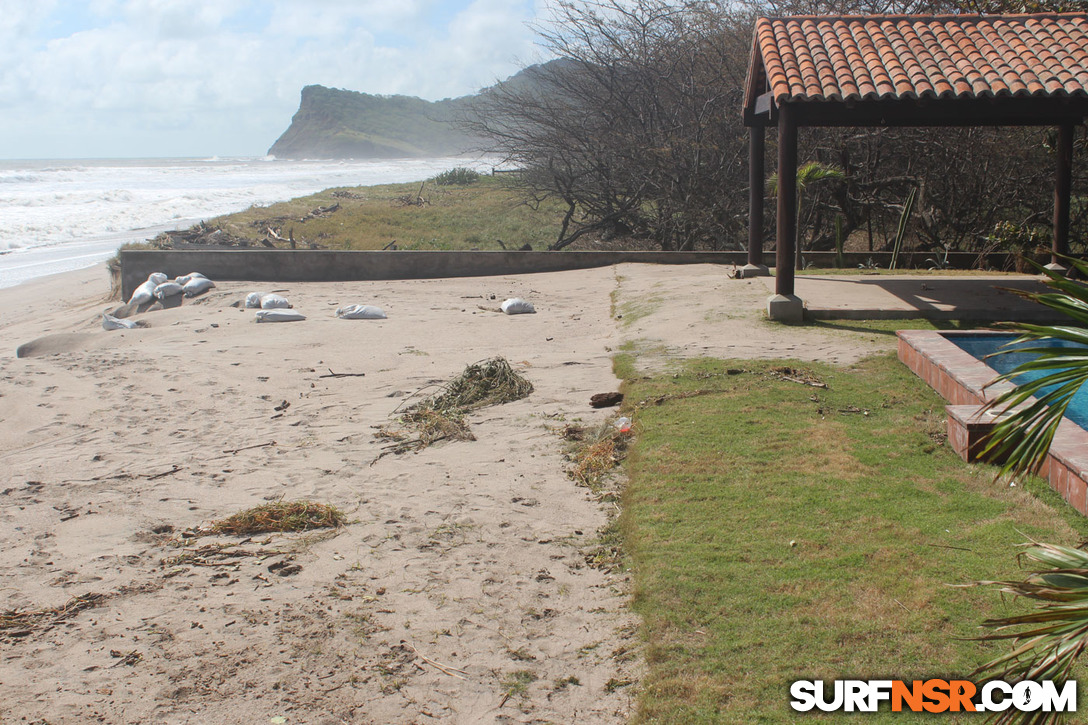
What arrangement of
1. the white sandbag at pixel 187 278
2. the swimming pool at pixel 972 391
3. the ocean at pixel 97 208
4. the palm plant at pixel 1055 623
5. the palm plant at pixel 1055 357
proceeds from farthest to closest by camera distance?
the ocean at pixel 97 208 → the white sandbag at pixel 187 278 → the swimming pool at pixel 972 391 → the palm plant at pixel 1055 357 → the palm plant at pixel 1055 623

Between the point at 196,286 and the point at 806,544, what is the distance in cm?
1252

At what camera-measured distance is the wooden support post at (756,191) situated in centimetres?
1217

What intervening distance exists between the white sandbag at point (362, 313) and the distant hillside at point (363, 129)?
122 metres

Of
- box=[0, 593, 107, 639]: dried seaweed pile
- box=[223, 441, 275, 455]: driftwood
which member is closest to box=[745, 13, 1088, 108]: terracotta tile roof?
box=[223, 441, 275, 455]: driftwood

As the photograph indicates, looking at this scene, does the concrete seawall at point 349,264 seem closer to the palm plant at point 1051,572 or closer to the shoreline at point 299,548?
the shoreline at point 299,548

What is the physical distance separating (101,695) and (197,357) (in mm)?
6705

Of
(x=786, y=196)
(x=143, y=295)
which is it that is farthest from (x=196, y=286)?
(x=786, y=196)

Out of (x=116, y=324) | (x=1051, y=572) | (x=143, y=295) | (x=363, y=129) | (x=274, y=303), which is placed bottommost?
(x=116, y=324)

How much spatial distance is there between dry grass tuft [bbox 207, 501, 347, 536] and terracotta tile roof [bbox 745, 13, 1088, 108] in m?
6.76

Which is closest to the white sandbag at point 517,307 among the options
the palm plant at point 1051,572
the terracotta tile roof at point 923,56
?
the terracotta tile roof at point 923,56

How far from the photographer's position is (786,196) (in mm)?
9438

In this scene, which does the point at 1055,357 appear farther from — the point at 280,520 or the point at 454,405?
the point at 454,405

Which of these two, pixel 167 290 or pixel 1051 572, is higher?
pixel 167 290

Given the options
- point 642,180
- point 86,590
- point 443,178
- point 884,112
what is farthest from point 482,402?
point 443,178
